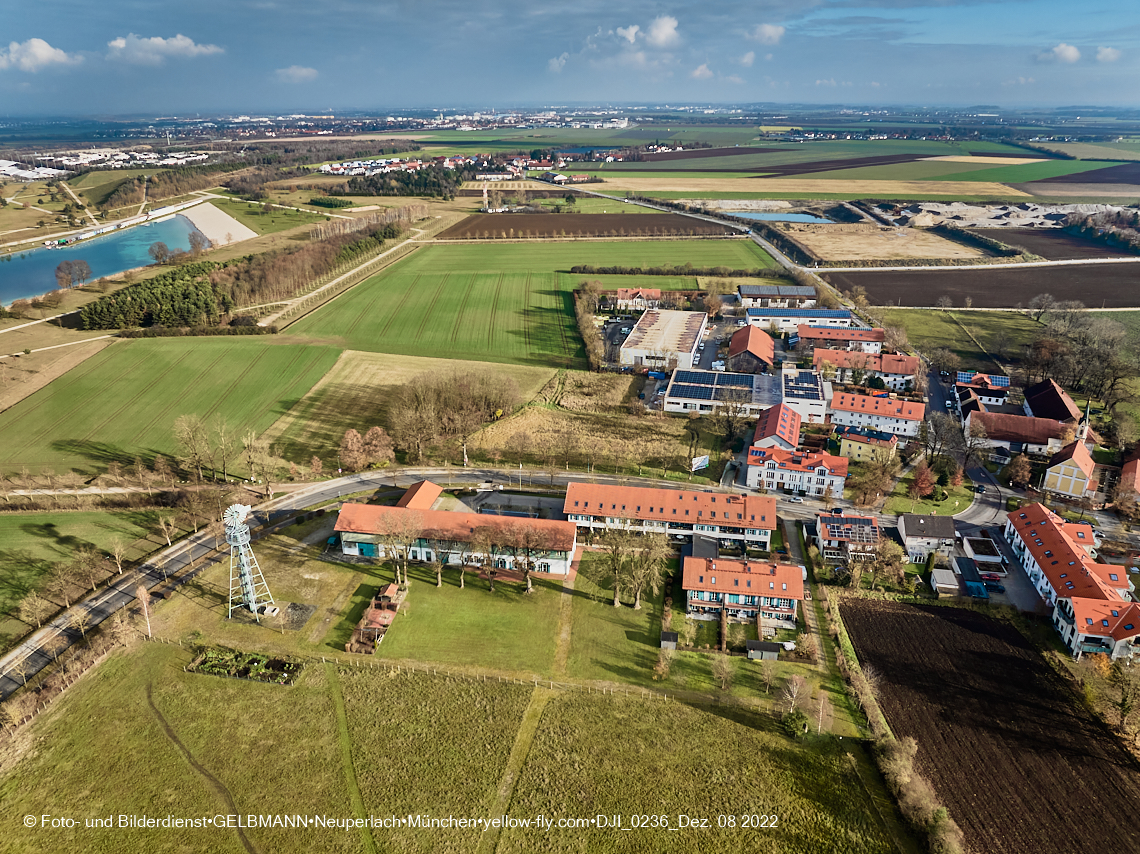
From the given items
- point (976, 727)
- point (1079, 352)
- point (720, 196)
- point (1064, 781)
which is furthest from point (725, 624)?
point (720, 196)

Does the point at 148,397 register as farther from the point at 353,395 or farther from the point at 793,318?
the point at 793,318

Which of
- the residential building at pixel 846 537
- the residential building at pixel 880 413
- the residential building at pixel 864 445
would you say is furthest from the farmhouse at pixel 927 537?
the residential building at pixel 880 413

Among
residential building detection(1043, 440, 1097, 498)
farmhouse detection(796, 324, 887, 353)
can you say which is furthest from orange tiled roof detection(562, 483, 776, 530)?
farmhouse detection(796, 324, 887, 353)

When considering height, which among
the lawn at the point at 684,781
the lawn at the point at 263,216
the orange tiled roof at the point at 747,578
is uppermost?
the lawn at the point at 263,216

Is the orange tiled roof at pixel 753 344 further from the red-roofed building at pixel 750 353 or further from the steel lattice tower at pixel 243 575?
the steel lattice tower at pixel 243 575

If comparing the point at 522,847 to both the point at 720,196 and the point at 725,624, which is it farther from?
the point at 720,196

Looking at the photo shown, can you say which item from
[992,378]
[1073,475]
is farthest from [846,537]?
[992,378]
